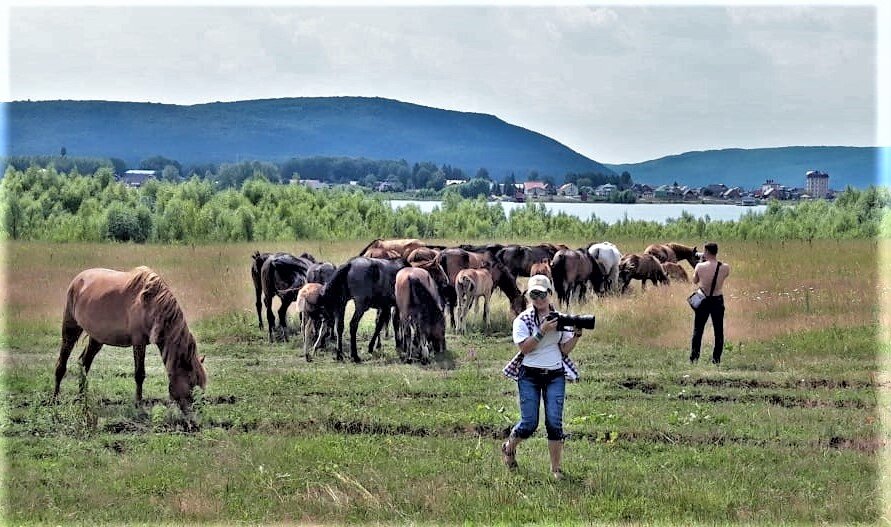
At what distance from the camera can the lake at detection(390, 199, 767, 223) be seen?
145 feet

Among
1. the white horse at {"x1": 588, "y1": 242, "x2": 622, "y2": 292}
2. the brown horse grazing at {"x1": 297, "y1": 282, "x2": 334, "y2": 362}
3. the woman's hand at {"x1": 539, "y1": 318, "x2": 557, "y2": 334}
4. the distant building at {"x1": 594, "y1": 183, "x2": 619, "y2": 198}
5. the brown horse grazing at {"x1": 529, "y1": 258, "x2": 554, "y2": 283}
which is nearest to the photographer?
the woman's hand at {"x1": 539, "y1": 318, "x2": 557, "y2": 334}

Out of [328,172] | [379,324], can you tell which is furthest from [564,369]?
[328,172]

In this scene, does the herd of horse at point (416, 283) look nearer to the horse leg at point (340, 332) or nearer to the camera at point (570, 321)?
the horse leg at point (340, 332)

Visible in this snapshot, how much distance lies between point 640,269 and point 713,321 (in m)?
10.3

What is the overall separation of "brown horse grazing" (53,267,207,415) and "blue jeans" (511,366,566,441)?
3995 mm

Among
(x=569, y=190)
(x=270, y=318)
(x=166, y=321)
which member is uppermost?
(x=569, y=190)

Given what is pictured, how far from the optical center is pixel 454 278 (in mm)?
20312

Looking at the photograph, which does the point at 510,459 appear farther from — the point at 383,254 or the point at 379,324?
the point at 383,254

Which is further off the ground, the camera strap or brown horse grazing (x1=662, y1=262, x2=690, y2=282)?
the camera strap

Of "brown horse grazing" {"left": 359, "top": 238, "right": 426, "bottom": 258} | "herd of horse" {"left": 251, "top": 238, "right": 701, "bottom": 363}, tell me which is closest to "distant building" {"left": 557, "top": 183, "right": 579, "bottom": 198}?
"herd of horse" {"left": 251, "top": 238, "right": 701, "bottom": 363}

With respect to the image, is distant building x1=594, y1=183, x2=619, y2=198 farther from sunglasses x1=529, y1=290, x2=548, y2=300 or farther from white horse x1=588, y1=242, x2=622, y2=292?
sunglasses x1=529, y1=290, x2=548, y2=300

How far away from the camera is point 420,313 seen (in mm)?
15516

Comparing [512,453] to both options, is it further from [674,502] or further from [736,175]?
[736,175]

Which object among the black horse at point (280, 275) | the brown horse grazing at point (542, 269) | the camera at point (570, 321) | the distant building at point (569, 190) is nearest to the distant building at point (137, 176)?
the distant building at point (569, 190)
